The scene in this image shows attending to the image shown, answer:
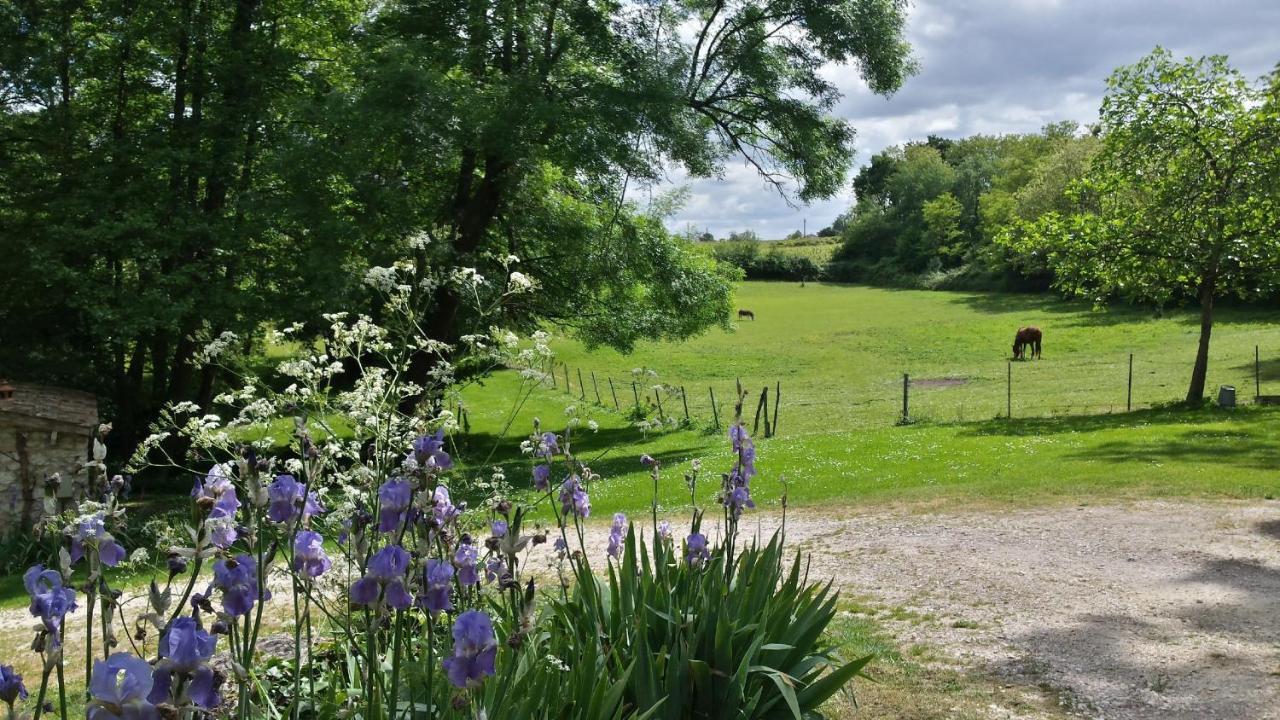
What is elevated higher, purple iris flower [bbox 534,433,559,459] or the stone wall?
purple iris flower [bbox 534,433,559,459]

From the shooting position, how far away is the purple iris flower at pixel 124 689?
1.72m

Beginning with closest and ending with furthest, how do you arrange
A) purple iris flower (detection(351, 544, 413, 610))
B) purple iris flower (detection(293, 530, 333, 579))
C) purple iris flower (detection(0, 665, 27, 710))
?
1. purple iris flower (detection(0, 665, 27, 710))
2. purple iris flower (detection(351, 544, 413, 610))
3. purple iris flower (detection(293, 530, 333, 579))

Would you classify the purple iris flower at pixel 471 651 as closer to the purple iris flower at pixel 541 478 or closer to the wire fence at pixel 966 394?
the purple iris flower at pixel 541 478

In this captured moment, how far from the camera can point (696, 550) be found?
4.70 m

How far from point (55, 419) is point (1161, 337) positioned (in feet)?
138

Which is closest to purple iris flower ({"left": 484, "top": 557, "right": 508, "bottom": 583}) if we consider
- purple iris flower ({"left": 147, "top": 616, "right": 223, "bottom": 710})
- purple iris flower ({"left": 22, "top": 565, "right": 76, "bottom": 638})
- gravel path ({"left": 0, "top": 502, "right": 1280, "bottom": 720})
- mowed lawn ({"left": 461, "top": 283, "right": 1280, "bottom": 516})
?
mowed lawn ({"left": 461, "top": 283, "right": 1280, "bottom": 516})

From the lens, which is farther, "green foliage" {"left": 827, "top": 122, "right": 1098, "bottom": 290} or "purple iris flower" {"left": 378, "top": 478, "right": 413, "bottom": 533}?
"green foliage" {"left": 827, "top": 122, "right": 1098, "bottom": 290}

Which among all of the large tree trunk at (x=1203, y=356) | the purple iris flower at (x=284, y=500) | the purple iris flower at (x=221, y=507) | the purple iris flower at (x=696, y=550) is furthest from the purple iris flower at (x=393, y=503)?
the large tree trunk at (x=1203, y=356)

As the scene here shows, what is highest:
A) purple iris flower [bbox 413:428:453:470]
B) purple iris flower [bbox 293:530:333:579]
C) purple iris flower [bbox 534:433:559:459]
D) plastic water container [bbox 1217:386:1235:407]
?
purple iris flower [bbox 413:428:453:470]

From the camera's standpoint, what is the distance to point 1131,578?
9.21m

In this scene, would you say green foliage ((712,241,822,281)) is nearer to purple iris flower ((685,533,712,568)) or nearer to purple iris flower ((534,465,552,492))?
purple iris flower ((685,533,712,568))

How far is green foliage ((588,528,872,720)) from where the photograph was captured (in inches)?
161

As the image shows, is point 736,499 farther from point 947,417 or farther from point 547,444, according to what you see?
point 947,417

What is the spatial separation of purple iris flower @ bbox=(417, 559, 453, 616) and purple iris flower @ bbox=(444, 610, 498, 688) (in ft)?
0.97
